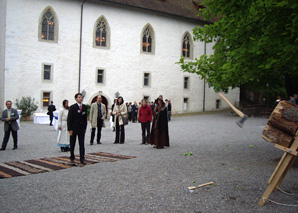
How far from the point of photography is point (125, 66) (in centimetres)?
3509

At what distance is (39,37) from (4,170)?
24616 mm

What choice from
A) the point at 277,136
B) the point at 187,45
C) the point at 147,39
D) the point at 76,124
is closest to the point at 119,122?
the point at 76,124

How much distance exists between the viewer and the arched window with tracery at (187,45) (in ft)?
132

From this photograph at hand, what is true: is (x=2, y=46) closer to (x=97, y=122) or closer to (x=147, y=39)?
(x=147, y=39)

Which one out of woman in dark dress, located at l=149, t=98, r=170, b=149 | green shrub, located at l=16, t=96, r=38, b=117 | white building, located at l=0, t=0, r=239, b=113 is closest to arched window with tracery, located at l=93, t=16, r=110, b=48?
white building, located at l=0, t=0, r=239, b=113

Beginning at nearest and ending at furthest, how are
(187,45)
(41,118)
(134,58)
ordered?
(41,118)
(134,58)
(187,45)

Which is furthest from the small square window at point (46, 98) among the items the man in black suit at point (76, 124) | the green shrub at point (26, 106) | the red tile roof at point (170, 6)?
the man in black suit at point (76, 124)

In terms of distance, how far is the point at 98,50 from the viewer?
33312 mm

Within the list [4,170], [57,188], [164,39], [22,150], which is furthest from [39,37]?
[57,188]

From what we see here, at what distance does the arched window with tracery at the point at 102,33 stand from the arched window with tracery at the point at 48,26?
3954 millimetres

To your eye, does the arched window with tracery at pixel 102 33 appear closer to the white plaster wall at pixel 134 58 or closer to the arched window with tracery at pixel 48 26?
the white plaster wall at pixel 134 58

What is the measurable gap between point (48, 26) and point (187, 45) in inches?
674

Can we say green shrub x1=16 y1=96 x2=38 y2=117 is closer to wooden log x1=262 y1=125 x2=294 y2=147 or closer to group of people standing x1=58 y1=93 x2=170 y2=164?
group of people standing x1=58 y1=93 x2=170 y2=164

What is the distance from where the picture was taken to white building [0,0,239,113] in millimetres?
29562
